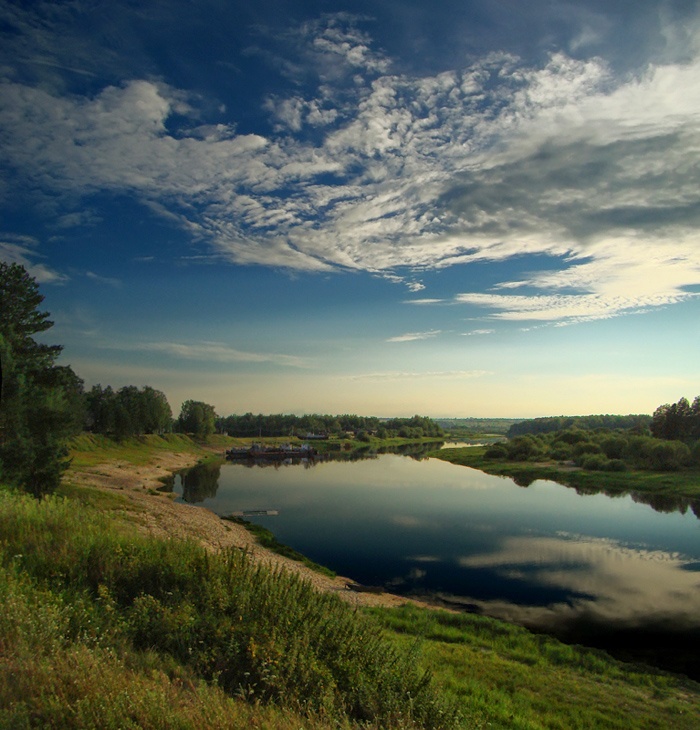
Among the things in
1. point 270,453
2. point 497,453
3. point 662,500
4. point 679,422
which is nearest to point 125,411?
point 270,453

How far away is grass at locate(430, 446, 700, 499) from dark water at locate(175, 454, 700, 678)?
4.27 metres

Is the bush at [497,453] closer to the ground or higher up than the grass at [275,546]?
higher up

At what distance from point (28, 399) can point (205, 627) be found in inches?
884

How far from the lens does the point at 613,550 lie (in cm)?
2988

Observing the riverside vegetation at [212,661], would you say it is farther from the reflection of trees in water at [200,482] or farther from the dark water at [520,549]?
the reflection of trees in water at [200,482]

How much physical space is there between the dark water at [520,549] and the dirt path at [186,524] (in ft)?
8.69

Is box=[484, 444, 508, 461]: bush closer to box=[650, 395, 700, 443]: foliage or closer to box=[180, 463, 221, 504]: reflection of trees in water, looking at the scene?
box=[650, 395, 700, 443]: foliage

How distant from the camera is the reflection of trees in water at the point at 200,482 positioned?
50.0 m

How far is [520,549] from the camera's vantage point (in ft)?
97.1

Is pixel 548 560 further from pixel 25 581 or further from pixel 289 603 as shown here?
pixel 25 581

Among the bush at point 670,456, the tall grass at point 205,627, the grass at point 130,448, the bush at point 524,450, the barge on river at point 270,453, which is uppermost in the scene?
the tall grass at point 205,627

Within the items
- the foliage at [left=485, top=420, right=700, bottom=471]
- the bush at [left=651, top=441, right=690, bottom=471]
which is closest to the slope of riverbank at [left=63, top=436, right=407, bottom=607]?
the foliage at [left=485, top=420, right=700, bottom=471]

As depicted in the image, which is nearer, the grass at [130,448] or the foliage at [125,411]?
the grass at [130,448]

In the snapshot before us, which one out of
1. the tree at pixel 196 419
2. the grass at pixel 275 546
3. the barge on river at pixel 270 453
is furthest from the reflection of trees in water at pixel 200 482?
the tree at pixel 196 419
